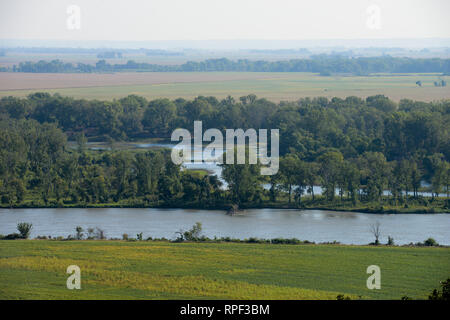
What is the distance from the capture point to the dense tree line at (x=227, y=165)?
25.6 m

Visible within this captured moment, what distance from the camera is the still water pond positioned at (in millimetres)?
20875

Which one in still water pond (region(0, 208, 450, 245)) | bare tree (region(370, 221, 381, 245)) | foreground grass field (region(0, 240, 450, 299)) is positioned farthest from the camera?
still water pond (region(0, 208, 450, 245))

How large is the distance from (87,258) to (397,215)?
36.6 ft

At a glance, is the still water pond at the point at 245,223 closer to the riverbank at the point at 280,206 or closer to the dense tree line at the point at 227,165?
the riverbank at the point at 280,206

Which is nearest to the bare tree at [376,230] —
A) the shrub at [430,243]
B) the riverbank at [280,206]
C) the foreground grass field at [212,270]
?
the foreground grass field at [212,270]

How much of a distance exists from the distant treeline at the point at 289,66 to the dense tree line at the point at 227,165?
87.8 feet

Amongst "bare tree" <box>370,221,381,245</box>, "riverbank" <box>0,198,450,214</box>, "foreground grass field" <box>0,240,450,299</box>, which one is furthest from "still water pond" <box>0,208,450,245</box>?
"foreground grass field" <box>0,240,450,299</box>

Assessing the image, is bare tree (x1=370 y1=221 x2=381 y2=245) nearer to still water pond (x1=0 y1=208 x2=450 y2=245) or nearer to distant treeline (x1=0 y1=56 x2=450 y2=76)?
still water pond (x1=0 y1=208 x2=450 y2=245)

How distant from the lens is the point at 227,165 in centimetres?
2591

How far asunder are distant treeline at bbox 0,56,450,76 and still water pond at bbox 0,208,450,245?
43.3 m

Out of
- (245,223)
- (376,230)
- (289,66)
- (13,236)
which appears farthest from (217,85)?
(13,236)

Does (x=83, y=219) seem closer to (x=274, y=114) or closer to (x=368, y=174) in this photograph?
(x=368, y=174)

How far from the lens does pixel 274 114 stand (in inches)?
1543

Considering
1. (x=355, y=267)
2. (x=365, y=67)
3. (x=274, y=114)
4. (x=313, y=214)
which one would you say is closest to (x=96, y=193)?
(x=313, y=214)
